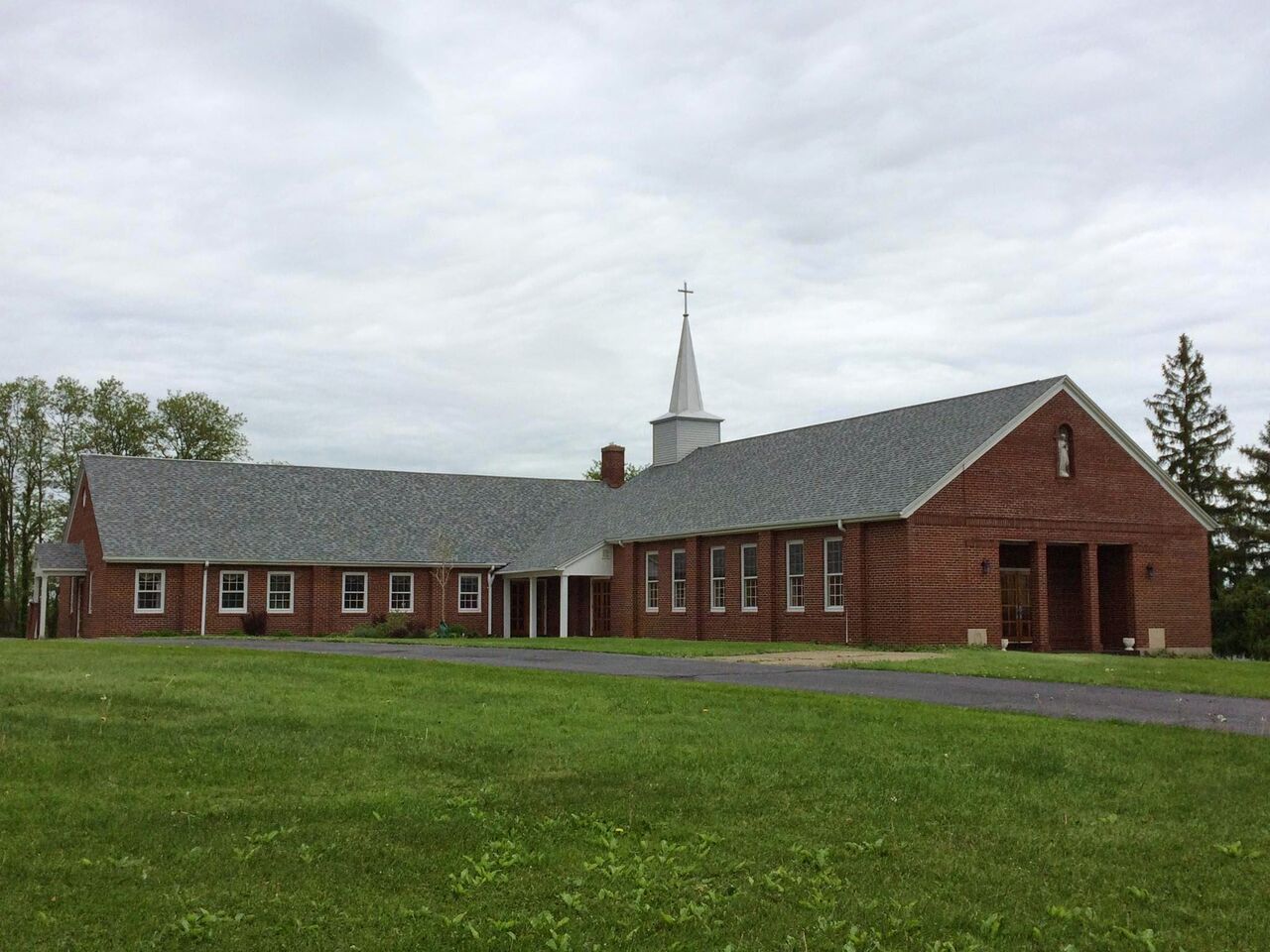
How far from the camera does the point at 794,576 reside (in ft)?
116

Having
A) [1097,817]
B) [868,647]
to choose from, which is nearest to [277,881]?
[1097,817]

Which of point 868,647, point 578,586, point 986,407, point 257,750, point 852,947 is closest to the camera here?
point 852,947

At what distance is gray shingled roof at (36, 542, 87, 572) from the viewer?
4431 centimetres

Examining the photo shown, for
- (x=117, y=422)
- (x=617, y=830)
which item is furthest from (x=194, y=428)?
(x=617, y=830)

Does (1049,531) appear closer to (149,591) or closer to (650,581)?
(650,581)

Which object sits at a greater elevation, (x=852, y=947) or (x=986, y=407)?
(x=986, y=407)

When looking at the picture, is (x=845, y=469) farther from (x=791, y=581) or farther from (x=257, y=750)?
(x=257, y=750)

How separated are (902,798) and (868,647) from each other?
21.3 m

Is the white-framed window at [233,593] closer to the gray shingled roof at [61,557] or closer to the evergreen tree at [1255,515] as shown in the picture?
the gray shingled roof at [61,557]

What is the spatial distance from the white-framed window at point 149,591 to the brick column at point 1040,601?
2846 centimetres

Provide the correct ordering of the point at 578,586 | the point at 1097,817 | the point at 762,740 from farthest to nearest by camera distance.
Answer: the point at 578,586
the point at 762,740
the point at 1097,817

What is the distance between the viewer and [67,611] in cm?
4738

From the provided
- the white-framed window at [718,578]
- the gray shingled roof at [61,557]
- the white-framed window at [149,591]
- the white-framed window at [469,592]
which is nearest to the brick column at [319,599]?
the white-framed window at [149,591]

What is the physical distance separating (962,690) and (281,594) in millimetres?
32541
